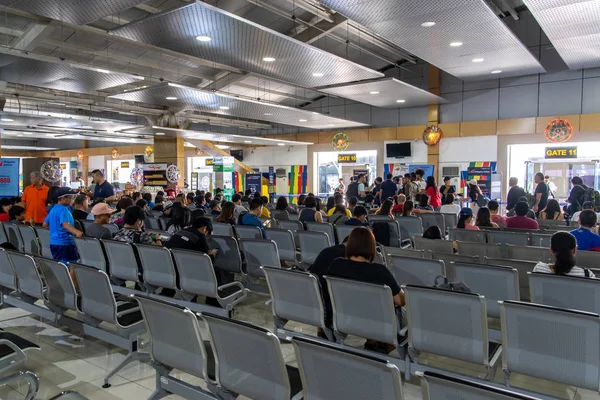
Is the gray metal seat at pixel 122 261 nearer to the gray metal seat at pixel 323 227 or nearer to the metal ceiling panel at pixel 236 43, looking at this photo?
the gray metal seat at pixel 323 227

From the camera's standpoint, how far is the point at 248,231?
6121mm

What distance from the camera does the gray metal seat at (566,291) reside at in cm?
286

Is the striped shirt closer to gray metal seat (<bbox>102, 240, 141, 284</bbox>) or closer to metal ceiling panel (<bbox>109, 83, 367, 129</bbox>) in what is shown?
gray metal seat (<bbox>102, 240, 141, 284</bbox>)

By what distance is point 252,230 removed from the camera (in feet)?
19.9

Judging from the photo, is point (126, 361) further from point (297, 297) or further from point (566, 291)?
point (566, 291)

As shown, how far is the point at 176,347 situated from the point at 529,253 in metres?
3.71

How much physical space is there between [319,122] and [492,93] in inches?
247

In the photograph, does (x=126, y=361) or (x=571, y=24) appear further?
(x=571, y=24)

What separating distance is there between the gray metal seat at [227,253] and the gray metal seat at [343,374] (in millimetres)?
3169

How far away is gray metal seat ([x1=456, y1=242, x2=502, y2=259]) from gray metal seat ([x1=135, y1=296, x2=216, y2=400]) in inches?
129

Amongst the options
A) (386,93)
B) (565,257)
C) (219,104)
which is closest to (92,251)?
(565,257)

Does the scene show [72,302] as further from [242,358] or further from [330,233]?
[330,233]

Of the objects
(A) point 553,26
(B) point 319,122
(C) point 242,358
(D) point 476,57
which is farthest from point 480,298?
(B) point 319,122

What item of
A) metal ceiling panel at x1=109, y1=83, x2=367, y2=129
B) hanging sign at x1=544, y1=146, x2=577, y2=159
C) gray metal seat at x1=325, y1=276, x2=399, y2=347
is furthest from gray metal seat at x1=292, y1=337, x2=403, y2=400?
hanging sign at x1=544, y1=146, x2=577, y2=159
